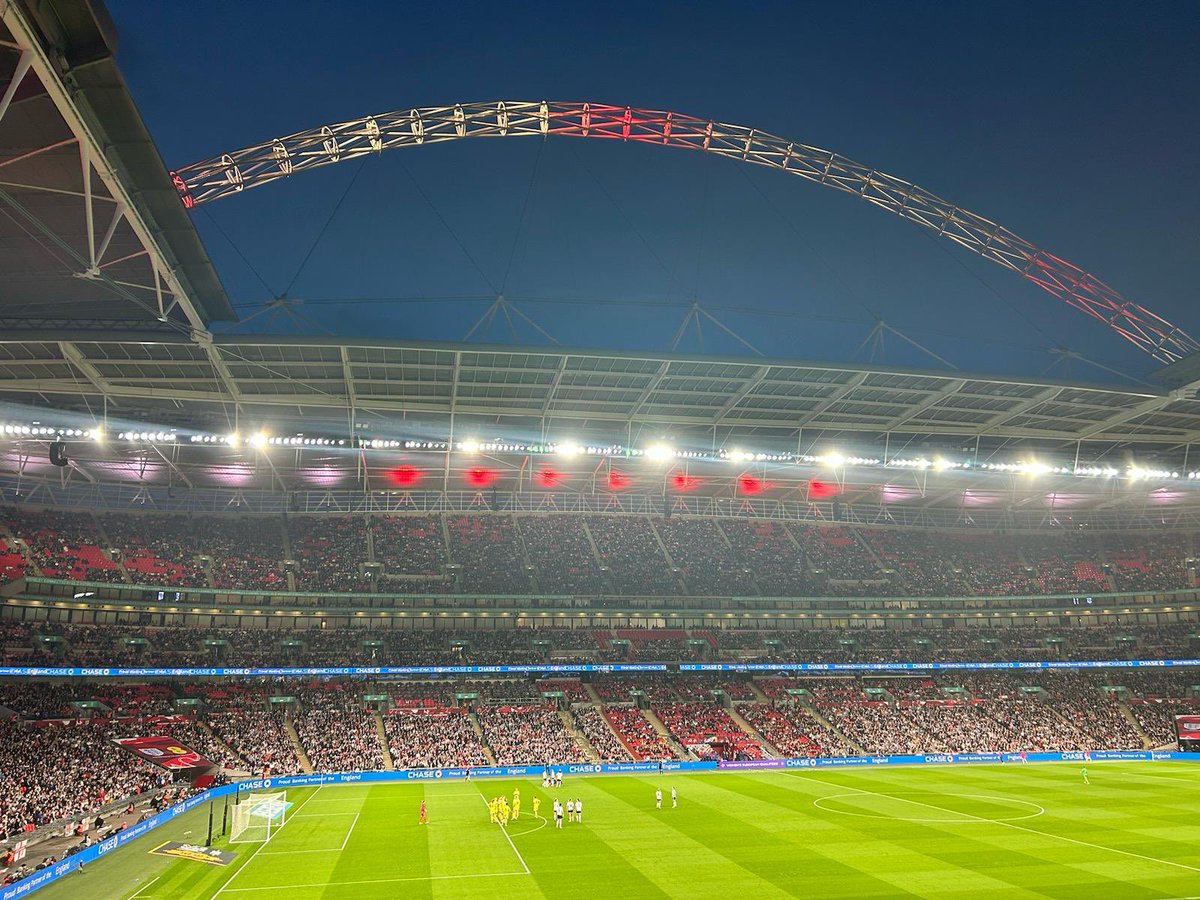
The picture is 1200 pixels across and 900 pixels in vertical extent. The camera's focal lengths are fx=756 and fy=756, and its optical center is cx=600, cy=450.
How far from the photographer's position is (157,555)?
5978 centimetres

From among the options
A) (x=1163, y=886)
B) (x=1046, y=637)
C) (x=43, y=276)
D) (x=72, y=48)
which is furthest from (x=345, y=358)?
(x=1046, y=637)

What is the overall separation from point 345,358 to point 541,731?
3032 centimetres

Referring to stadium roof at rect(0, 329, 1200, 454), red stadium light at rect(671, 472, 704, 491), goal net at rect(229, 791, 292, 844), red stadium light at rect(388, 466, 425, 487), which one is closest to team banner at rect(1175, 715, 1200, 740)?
stadium roof at rect(0, 329, 1200, 454)

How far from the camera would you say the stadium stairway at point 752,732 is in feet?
180

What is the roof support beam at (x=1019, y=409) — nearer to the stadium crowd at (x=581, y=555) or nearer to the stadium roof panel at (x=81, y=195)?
the stadium crowd at (x=581, y=555)

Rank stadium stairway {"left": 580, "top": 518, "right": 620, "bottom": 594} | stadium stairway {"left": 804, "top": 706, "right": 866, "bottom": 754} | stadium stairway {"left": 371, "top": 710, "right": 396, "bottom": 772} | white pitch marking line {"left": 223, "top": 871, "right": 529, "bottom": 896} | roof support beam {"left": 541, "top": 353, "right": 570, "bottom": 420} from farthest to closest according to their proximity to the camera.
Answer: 1. stadium stairway {"left": 580, "top": 518, "right": 620, "bottom": 594}
2. stadium stairway {"left": 804, "top": 706, "right": 866, "bottom": 754}
3. stadium stairway {"left": 371, "top": 710, "right": 396, "bottom": 772}
4. roof support beam {"left": 541, "top": 353, "right": 570, "bottom": 420}
5. white pitch marking line {"left": 223, "top": 871, "right": 529, "bottom": 896}

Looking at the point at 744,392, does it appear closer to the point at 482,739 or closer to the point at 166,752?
the point at 482,739

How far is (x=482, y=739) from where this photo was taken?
52.8m

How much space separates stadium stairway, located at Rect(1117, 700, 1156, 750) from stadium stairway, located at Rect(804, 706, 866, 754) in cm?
2305

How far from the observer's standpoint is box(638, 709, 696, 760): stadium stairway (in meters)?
53.2

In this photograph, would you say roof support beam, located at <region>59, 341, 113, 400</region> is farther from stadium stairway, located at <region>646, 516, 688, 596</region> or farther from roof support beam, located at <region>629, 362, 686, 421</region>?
stadium stairway, located at <region>646, 516, 688, 596</region>

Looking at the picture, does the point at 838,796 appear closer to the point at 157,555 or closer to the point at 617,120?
the point at 617,120

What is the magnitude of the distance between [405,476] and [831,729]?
39.5m

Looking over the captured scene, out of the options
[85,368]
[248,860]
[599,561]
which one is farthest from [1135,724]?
[85,368]
